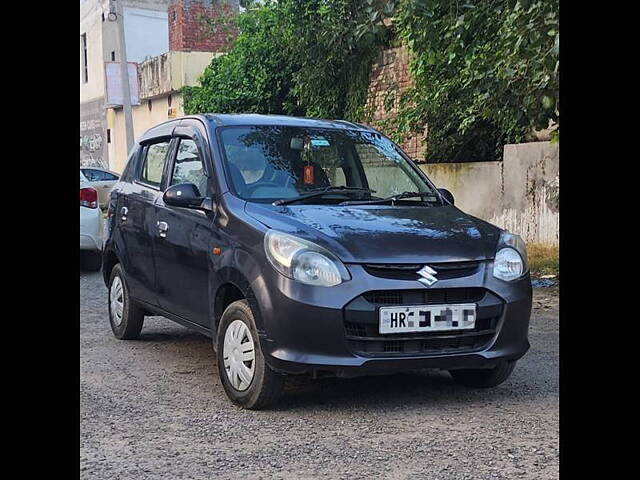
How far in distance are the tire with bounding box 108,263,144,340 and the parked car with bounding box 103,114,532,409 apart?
620mm

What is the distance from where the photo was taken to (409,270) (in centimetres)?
502

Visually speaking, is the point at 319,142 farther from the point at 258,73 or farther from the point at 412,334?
the point at 258,73

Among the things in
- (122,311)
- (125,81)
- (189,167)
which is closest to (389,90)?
(122,311)

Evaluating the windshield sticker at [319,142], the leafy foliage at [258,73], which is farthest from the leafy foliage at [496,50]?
the leafy foliage at [258,73]

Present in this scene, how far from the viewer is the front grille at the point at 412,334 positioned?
4934 mm

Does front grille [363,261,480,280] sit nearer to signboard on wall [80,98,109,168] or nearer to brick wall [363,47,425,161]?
brick wall [363,47,425,161]

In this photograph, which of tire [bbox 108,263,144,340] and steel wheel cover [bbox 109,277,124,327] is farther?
steel wheel cover [bbox 109,277,124,327]

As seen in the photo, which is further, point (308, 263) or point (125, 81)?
point (125, 81)

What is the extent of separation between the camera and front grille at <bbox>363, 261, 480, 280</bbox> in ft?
16.3

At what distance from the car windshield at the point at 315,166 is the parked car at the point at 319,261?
11 millimetres

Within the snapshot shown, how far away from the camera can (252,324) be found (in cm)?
516

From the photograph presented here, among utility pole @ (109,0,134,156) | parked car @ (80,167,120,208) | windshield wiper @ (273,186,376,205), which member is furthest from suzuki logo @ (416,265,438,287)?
utility pole @ (109,0,134,156)

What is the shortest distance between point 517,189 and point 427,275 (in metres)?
7.56
